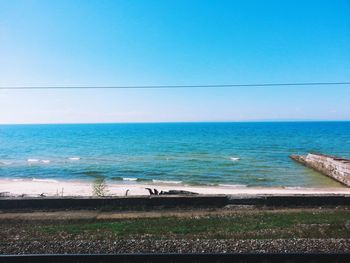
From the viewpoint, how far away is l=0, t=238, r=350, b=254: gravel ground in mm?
7262

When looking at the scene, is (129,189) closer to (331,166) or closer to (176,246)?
(176,246)

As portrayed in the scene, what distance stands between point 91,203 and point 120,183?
46.7 feet

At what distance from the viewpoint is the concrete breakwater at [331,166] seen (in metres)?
26.2

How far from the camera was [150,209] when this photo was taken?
12148 millimetres

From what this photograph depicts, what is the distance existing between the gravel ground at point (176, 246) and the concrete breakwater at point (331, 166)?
67.4 ft

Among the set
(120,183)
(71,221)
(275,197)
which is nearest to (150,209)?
(71,221)

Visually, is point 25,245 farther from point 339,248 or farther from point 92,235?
point 339,248

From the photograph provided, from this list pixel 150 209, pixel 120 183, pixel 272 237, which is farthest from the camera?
pixel 120 183

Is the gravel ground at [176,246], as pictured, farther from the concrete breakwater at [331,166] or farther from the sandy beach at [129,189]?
the concrete breakwater at [331,166]

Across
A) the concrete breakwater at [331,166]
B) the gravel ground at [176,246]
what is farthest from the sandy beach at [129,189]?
the gravel ground at [176,246]

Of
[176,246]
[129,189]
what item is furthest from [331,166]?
[176,246]

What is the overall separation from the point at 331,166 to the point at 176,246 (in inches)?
1070

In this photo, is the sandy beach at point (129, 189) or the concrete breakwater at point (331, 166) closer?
the sandy beach at point (129, 189)

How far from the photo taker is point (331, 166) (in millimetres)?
30297
